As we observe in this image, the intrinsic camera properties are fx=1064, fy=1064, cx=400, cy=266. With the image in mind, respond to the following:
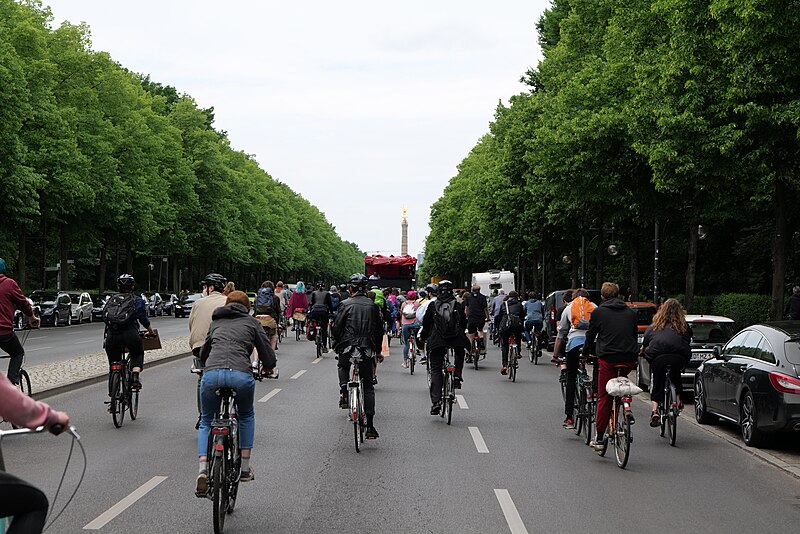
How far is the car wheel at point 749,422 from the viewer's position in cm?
1212

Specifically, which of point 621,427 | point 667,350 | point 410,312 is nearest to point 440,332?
point 667,350

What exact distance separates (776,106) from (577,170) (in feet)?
34.3

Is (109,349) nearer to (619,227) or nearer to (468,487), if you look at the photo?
(468,487)

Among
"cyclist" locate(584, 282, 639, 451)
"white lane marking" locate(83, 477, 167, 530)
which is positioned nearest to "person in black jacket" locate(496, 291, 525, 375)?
"cyclist" locate(584, 282, 639, 451)

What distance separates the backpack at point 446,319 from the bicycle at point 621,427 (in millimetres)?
3313

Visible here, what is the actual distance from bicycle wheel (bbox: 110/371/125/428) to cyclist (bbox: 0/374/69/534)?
28.7 ft

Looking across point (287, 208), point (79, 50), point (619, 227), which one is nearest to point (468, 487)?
point (619, 227)

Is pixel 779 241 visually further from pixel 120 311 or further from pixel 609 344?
pixel 120 311

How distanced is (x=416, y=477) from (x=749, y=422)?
479 centimetres

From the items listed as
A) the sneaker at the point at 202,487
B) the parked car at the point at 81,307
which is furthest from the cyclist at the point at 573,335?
the parked car at the point at 81,307

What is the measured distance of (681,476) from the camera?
10094 millimetres

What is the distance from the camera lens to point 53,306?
45.6m

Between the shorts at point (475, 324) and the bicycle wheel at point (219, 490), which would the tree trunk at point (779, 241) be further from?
the bicycle wheel at point (219, 490)

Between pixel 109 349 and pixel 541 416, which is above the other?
pixel 109 349
